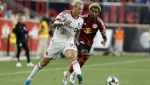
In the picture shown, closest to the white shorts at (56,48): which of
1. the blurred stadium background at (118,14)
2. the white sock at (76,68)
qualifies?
the white sock at (76,68)

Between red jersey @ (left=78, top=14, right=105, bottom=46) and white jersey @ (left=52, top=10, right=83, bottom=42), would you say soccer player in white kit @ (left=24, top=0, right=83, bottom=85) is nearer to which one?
white jersey @ (left=52, top=10, right=83, bottom=42)

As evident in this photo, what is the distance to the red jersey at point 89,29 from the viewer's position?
15766 mm

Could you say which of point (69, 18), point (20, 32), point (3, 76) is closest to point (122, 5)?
point (20, 32)

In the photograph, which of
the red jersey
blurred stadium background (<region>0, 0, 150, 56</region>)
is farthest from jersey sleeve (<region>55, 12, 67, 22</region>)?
blurred stadium background (<region>0, 0, 150, 56</region>)

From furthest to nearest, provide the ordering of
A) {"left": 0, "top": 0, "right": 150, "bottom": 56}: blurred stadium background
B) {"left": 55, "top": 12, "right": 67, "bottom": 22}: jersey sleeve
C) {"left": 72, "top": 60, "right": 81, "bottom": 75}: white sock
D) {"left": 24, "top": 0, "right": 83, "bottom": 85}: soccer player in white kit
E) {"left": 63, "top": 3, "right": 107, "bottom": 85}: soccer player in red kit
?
{"left": 0, "top": 0, "right": 150, "bottom": 56}: blurred stadium background, {"left": 63, "top": 3, "right": 107, "bottom": 85}: soccer player in red kit, {"left": 24, "top": 0, "right": 83, "bottom": 85}: soccer player in white kit, {"left": 55, "top": 12, "right": 67, "bottom": 22}: jersey sleeve, {"left": 72, "top": 60, "right": 81, "bottom": 75}: white sock

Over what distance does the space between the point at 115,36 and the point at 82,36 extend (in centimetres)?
2185

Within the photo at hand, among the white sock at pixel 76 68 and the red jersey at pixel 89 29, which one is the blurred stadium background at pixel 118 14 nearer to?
the red jersey at pixel 89 29

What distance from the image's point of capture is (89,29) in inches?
625

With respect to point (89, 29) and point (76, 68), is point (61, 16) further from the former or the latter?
point (89, 29)

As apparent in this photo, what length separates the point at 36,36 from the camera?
3366 centimetres

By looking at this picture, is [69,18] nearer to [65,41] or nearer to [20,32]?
[65,41]

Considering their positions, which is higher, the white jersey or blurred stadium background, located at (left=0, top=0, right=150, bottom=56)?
the white jersey

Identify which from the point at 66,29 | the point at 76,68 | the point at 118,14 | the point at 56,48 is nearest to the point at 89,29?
the point at 66,29

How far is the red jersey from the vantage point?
51.7 feet
